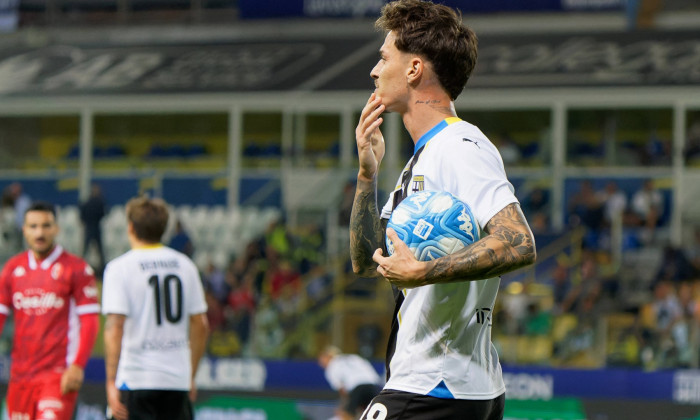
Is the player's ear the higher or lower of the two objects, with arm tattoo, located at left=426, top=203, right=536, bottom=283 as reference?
higher

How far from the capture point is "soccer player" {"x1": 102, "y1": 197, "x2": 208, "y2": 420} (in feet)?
21.4

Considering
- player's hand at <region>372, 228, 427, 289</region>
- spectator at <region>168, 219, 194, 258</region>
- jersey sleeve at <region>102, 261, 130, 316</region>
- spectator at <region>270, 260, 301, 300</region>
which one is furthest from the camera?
spectator at <region>168, 219, 194, 258</region>

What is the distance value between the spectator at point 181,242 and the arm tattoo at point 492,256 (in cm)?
1468

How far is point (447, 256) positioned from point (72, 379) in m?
4.27

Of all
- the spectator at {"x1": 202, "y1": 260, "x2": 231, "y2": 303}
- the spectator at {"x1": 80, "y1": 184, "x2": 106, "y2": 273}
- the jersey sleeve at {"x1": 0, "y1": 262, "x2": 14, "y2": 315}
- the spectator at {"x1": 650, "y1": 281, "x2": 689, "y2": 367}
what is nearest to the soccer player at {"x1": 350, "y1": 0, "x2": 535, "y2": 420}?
the jersey sleeve at {"x1": 0, "y1": 262, "x2": 14, "y2": 315}

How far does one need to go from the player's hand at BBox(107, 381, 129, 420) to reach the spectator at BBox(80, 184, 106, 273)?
11686mm

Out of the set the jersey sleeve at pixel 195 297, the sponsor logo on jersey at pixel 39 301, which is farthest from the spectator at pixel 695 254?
the sponsor logo on jersey at pixel 39 301

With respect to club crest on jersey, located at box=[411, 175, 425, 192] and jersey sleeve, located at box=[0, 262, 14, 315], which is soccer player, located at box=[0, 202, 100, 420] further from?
club crest on jersey, located at box=[411, 175, 425, 192]

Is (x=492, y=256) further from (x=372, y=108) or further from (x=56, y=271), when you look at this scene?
(x=56, y=271)

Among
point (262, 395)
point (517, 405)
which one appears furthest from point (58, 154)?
point (517, 405)

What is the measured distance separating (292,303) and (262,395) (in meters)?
3.83

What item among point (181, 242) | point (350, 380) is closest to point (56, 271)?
point (350, 380)

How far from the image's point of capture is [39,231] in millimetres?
7078

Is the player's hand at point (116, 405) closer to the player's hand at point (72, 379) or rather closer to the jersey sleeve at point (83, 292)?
the player's hand at point (72, 379)
